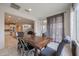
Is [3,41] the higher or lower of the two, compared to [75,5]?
lower

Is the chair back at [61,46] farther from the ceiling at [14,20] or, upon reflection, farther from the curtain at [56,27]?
the ceiling at [14,20]

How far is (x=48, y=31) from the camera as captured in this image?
1.93m

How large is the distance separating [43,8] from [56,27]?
0.47 m

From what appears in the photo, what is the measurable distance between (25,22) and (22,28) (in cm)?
14

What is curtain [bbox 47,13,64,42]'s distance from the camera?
178 cm

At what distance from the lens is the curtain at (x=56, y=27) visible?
1781mm

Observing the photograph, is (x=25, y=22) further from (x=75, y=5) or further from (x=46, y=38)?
(x=75, y=5)

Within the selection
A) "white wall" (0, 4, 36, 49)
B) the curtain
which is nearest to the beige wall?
the curtain

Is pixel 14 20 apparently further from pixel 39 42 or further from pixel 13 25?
pixel 39 42

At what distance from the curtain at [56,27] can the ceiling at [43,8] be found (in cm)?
11

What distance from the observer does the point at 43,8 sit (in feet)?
5.86

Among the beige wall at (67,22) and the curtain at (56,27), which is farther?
the curtain at (56,27)

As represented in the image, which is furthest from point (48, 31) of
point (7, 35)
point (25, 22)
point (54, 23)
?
point (7, 35)

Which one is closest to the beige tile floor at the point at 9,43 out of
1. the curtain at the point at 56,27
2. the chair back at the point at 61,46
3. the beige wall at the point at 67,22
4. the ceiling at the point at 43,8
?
the ceiling at the point at 43,8
